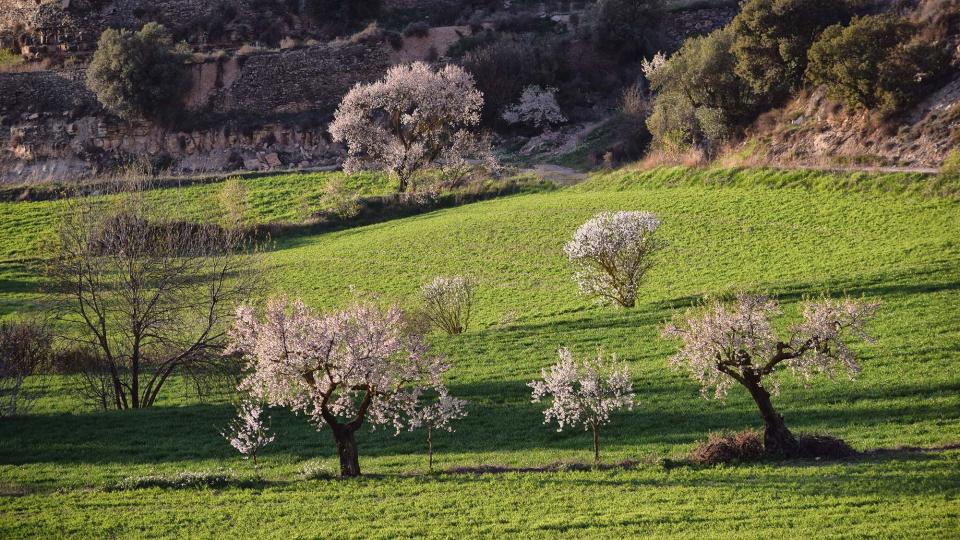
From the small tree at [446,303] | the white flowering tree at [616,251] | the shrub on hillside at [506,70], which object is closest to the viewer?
the white flowering tree at [616,251]

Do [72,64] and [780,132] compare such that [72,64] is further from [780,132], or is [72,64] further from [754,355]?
[754,355]

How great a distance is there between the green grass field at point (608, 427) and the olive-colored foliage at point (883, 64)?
4682 mm

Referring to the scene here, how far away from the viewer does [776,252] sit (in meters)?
40.4

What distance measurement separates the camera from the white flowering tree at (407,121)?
60.4 metres

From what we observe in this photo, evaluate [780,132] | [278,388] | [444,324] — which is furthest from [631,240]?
[780,132]

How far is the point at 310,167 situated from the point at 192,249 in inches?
1290

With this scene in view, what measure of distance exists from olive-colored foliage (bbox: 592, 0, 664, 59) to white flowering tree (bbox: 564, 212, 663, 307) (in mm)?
40906

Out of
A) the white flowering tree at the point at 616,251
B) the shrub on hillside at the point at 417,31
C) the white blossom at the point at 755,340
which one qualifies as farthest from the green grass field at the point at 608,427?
the shrub on hillside at the point at 417,31

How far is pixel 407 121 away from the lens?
203ft

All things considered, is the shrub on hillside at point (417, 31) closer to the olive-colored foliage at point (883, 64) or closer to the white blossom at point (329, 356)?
the olive-colored foliage at point (883, 64)

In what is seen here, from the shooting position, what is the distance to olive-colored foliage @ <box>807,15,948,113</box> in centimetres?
4725

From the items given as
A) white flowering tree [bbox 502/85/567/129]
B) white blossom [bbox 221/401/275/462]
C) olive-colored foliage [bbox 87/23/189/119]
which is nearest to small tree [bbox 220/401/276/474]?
white blossom [bbox 221/401/275/462]

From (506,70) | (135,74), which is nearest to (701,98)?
(506,70)

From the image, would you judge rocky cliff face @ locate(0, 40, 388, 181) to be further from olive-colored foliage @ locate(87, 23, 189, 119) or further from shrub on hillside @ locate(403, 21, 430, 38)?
shrub on hillside @ locate(403, 21, 430, 38)
